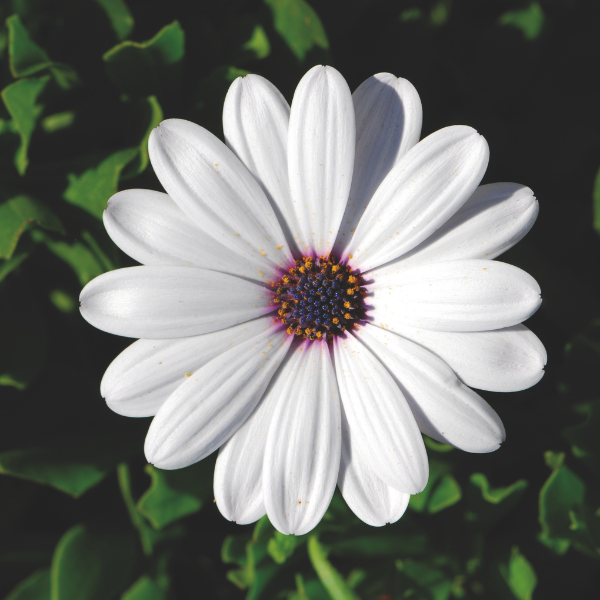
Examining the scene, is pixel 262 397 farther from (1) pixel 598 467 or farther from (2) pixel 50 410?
(1) pixel 598 467

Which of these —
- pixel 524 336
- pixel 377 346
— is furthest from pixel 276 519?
pixel 524 336

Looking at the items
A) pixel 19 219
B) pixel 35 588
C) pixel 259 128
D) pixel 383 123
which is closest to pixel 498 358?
pixel 383 123

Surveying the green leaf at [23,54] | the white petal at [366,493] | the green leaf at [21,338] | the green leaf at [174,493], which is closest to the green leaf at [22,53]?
the green leaf at [23,54]

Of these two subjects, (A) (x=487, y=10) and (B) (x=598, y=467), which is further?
(A) (x=487, y=10)

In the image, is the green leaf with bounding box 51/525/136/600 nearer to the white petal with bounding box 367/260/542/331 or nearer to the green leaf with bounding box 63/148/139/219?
the green leaf with bounding box 63/148/139/219

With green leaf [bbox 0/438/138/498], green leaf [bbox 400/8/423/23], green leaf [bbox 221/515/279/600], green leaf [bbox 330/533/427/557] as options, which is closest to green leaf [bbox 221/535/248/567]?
green leaf [bbox 221/515/279/600]

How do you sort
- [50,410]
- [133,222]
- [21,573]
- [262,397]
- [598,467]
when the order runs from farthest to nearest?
[21,573] → [50,410] → [598,467] → [262,397] → [133,222]

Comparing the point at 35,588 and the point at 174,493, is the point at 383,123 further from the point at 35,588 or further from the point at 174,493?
the point at 35,588
